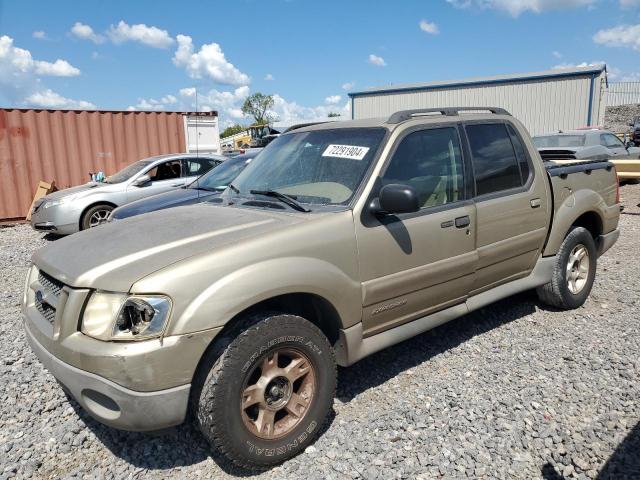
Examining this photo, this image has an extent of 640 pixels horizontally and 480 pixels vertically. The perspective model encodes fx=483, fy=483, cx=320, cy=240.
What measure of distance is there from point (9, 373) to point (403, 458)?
10.0ft

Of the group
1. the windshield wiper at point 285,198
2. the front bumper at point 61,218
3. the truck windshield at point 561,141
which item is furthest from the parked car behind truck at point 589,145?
the front bumper at point 61,218

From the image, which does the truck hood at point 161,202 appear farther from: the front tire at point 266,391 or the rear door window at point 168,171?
the front tire at point 266,391

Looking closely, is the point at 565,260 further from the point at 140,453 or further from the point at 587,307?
the point at 140,453

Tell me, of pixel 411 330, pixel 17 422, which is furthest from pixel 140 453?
pixel 411 330

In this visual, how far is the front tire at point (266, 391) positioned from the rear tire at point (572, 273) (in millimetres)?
2729

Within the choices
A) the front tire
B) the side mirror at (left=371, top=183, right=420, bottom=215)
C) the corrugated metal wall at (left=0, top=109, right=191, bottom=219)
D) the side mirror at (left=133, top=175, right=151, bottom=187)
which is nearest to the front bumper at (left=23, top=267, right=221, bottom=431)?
the front tire

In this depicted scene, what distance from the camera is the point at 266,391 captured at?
2.54m

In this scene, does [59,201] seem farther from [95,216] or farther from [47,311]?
[47,311]

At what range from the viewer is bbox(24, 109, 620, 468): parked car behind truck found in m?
2.24

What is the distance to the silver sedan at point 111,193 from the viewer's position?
937cm

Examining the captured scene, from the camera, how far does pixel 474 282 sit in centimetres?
364

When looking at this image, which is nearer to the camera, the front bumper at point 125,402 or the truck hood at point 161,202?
the front bumper at point 125,402

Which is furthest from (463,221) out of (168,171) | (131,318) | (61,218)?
(61,218)

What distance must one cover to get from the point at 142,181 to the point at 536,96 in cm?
2093
